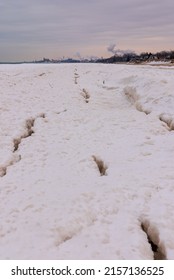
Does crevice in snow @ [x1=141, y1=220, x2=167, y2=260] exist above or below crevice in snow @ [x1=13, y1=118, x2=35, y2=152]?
below

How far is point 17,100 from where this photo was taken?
52.4 feet

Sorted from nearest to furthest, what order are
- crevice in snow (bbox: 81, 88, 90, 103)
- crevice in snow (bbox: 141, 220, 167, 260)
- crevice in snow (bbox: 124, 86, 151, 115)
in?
crevice in snow (bbox: 141, 220, 167, 260)
crevice in snow (bbox: 124, 86, 151, 115)
crevice in snow (bbox: 81, 88, 90, 103)

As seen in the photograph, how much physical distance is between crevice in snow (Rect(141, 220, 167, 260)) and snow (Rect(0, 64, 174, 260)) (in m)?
0.01

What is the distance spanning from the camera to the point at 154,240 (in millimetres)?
5406

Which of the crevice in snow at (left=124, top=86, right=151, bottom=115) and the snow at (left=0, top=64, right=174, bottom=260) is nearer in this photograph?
the snow at (left=0, top=64, right=174, bottom=260)

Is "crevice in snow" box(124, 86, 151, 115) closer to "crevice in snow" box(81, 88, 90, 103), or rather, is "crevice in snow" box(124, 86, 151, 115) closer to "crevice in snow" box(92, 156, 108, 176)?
"crevice in snow" box(81, 88, 90, 103)

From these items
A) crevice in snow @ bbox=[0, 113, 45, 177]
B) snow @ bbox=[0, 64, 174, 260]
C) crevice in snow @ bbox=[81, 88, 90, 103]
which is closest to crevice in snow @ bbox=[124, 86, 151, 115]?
snow @ bbox=[0, 64, 174, 260]

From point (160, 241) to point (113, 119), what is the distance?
7.77 meters

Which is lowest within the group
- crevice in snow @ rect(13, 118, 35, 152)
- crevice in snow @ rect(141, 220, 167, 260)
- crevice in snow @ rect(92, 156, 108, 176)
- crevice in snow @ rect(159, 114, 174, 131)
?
crevice in snow @ rect(141, 220, 167, 260)

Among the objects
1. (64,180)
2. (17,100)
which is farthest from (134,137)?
(17,100)

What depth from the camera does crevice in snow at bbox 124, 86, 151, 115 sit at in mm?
13767

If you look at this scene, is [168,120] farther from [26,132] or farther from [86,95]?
[86,95]

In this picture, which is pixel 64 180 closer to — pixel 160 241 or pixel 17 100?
pixel 160 241

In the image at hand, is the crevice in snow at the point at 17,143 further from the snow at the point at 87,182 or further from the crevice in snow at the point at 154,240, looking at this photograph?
the crevice in snow at the point at 154,240
